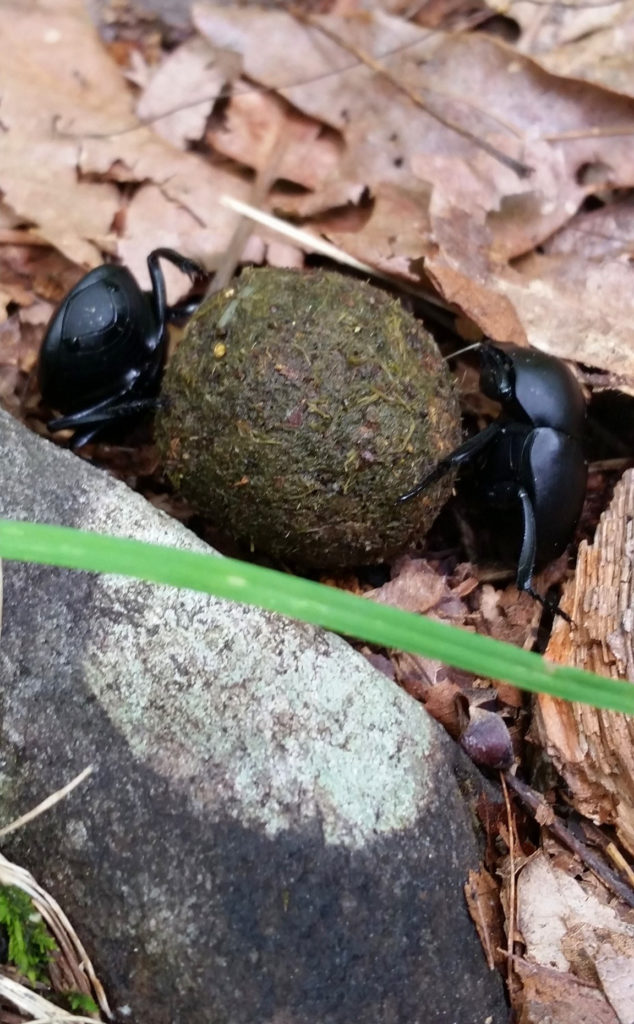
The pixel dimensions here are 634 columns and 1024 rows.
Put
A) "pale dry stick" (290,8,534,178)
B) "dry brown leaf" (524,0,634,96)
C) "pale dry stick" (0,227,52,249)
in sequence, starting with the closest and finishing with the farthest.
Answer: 1. "pale dry stick" (0,227,52,249)
2. "pale dry stick" (290,8,534,178)
3. "dry brown leaf" (524,0,634,96)

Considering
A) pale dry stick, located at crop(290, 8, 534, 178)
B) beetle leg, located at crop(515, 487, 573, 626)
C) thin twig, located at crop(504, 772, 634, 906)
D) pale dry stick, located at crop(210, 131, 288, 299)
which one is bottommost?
thin twig, located at crop(504, 772, 634, 906)

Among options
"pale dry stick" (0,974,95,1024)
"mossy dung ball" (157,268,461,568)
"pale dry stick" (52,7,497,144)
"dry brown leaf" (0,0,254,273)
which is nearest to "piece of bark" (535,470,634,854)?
"mossy dung ball" (157,268,461,568)

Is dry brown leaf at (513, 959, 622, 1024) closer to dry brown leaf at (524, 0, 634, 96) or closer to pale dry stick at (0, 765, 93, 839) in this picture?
pale dry stick at (0, 765, 93, 839)

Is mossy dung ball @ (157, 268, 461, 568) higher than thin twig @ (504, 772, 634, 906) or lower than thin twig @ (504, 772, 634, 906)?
higher

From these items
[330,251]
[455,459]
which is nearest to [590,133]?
[330,251]

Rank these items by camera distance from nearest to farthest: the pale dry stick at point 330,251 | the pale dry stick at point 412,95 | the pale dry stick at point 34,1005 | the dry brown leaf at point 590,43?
the pale dry stick at point 34,1005 < the pale dry stick at point 330,251 < the pale dry stick at point 412,95 < the dry brown leaf at point 590,43

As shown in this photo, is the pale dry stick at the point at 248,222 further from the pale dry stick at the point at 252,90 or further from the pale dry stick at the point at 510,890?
the pale dry stick at the point at 510,890

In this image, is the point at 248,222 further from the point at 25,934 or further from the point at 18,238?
the point at 25,934

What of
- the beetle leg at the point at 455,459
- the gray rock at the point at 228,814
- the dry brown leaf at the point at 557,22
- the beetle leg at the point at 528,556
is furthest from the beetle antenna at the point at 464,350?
the dry brown leaf at the point at 557,22
